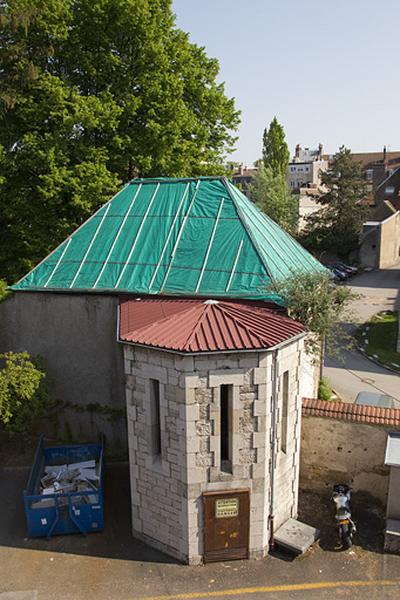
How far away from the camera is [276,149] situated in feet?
201

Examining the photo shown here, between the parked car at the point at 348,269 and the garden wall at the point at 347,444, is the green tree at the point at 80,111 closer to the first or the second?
the garden wall at the point at 347,444

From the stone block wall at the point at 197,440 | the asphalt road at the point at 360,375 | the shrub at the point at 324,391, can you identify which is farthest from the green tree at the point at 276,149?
the stone block wall at the point at 197,440

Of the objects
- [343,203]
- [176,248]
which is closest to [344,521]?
[176,248]

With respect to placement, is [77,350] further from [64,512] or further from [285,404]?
[285,404]

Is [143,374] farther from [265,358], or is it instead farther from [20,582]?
[20,582]

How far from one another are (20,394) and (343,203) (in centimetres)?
4552

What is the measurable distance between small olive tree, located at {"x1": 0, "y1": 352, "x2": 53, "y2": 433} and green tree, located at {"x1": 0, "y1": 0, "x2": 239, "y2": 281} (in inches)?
363

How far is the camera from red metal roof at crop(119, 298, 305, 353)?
1132cm

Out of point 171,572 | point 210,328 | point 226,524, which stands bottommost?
point 171,572

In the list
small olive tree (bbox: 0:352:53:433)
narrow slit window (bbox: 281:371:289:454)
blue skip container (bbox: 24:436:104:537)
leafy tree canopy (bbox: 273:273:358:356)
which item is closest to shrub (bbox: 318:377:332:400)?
A: leafy tree canopy (bbox: 273:273:358:356)

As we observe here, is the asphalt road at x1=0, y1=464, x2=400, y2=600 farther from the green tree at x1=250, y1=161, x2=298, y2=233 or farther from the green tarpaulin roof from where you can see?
the green tree at x1=250, y1=161, x2=298, y2=233

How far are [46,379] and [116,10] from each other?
17081 millimetres

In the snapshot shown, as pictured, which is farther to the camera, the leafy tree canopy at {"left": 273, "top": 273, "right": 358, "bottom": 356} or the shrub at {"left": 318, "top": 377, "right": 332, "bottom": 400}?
the shrub at {"left": 318, "top": 377, "right": 332, "bottom": 400}

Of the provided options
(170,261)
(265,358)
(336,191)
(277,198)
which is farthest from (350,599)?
(336,191)
